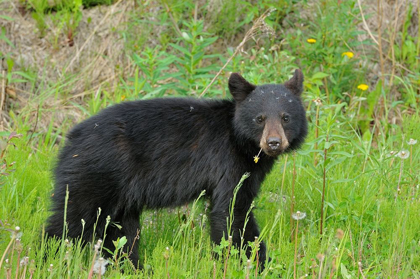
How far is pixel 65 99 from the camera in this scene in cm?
809

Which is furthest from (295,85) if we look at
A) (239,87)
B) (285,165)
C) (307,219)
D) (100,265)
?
(100,265)

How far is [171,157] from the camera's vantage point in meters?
4.91

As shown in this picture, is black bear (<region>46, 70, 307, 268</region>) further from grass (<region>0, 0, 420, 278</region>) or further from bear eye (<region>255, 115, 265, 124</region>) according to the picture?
grass (<region>0, 0, 420, 278</region>)

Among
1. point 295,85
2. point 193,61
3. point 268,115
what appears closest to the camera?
point 268,115

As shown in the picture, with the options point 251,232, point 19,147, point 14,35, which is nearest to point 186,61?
point 19,147

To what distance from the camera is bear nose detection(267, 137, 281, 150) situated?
15.3ft

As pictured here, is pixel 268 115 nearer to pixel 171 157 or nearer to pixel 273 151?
pixel 273 151

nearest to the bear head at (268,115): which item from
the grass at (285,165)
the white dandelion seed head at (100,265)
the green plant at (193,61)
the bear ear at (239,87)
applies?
the bear ear at (239,87)

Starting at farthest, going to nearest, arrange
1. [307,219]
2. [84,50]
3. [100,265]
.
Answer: [84,50] < [307,219] < [100,265]

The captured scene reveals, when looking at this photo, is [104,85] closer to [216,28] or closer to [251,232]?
[216,28]

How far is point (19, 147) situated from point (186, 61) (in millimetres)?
1965

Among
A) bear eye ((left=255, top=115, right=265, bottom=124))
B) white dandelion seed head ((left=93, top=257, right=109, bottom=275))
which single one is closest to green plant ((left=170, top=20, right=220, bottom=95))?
bear eye ((left=255, top=115, right=265, bottom=124))

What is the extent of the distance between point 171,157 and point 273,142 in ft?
2.71

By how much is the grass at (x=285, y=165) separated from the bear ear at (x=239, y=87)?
564 mm
